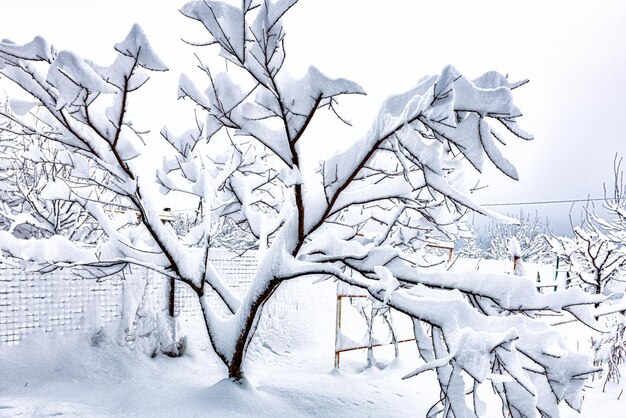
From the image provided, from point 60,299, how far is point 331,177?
3.95 meters

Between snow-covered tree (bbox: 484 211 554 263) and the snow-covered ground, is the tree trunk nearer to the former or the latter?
the snow-covered ground

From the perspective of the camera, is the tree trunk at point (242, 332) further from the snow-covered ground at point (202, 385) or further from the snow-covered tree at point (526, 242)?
the snow-covered tree at point (526, 242)

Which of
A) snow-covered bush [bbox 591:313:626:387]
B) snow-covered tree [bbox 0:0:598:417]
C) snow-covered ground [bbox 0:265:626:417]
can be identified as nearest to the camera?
snow-covered tree [bbox 0:0:598:417]

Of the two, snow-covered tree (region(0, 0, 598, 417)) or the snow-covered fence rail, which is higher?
snow-covered tree (region(0, 0, 598, 417))

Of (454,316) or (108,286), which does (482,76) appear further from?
(108,286)

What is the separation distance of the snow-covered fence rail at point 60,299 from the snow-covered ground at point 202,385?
17cm

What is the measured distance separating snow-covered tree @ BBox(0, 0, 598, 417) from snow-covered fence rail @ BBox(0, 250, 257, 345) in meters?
1.29

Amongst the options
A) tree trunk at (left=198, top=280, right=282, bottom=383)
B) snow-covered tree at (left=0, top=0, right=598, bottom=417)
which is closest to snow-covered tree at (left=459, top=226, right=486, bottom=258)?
snow-covered tree at (left=0, top=0, right=598, bottom=417)

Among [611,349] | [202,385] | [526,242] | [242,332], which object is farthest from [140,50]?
[526,242]

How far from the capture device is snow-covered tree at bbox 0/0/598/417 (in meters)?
2.34

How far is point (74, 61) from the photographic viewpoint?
2.41 meters

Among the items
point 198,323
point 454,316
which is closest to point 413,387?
point 454,316

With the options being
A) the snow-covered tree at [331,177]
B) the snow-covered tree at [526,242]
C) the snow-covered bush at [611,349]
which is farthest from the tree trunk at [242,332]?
the snow-covered tree at [526,242]

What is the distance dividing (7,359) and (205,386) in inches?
88.2
